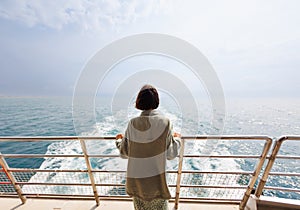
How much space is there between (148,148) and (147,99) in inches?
10.5

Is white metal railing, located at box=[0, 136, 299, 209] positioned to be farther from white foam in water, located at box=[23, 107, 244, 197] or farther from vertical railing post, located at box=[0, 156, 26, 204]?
white foam in water, located at box=[23, 107, 244, 197]

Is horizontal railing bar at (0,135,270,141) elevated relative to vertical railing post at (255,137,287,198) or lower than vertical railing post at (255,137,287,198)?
elevated

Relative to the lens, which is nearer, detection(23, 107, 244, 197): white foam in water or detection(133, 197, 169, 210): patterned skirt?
detection(133, 197, 169, 210): patterned skirt

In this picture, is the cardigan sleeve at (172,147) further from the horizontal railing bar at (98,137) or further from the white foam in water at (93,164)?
the white foam in water at (93,164)

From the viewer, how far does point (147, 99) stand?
30.3 inches

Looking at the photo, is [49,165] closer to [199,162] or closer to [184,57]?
[199,162]

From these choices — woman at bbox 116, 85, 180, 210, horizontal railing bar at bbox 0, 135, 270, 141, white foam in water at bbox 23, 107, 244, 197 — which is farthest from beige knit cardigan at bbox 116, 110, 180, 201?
white foam in water at bbox 23, 107, 244, 197

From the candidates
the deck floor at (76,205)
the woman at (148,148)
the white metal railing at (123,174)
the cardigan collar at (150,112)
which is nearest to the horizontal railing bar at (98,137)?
the white metal railing at (123,174)

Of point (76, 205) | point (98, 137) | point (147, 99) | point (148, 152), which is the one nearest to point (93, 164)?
point (76, 205)

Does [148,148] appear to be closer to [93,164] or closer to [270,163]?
[270,163]

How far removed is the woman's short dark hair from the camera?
2.52 feet

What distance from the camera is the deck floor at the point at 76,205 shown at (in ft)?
4.97

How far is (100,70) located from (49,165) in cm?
376

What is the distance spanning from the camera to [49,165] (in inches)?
149
